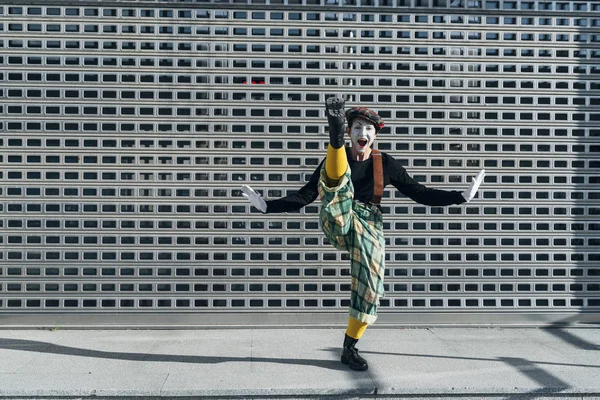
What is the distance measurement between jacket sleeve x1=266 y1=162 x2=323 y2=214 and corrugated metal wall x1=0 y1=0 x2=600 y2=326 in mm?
1457

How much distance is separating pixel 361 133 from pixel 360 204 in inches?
26.9

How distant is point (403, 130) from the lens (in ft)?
21.7

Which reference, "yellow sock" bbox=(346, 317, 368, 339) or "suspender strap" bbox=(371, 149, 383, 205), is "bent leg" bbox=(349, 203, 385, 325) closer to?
"yellow sock" bbox=(346, 317, 368, 339)

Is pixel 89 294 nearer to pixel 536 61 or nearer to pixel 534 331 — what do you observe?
pixel 534 331

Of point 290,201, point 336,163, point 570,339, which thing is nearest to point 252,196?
point 290,201

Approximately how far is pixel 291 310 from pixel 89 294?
255 centimetres

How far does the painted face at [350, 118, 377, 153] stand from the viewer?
4.95 m

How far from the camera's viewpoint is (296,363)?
5094mm

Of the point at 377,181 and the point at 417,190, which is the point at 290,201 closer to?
the point at 377,181

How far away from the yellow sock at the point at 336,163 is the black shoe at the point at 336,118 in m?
0.06

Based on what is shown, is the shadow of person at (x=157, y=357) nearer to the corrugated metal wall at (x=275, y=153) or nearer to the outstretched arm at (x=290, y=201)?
the corrugated metal wall at (x=275, y=153)

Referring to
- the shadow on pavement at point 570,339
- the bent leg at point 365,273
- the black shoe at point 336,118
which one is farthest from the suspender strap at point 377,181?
the shadow on pavement at point 570,339

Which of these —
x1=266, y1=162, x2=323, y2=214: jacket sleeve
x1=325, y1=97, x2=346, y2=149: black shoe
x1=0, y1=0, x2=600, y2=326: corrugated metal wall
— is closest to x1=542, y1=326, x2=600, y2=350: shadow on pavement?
x1=0, y1=0, x2=600, y2=326: corrugated metal wall

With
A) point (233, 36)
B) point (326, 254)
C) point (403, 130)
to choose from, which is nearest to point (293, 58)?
point (233, 36)
